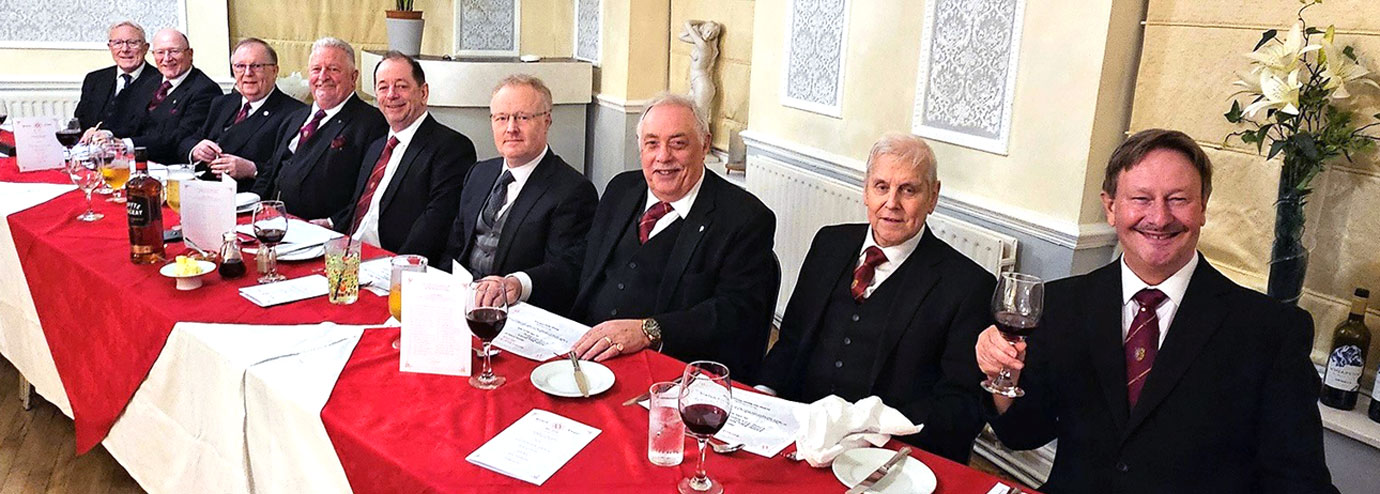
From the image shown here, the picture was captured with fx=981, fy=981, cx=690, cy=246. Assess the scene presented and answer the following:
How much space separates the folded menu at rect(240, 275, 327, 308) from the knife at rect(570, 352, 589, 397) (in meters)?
0.77

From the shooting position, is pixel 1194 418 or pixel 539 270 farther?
pixel 539 270

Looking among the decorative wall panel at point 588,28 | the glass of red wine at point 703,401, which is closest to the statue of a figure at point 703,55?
the decorative wall panel at point 588,28

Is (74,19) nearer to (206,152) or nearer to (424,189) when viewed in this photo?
(206,152)

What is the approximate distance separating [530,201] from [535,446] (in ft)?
4.73

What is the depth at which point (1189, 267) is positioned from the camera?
5.82 feet

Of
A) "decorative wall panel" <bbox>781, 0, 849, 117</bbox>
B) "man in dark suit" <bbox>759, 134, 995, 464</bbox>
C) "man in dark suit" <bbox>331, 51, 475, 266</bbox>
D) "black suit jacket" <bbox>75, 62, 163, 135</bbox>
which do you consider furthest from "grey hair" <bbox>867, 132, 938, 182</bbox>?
"black suit jacket" <bbox>75, 62, 163, 135</bbox>

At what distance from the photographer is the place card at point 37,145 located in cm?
364

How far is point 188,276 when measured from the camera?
2332mm

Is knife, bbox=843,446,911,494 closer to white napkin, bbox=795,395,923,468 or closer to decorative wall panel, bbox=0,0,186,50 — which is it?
white napkin, bbox=795,395,923,468

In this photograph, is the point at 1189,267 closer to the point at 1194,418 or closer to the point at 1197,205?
the point at 1197,205

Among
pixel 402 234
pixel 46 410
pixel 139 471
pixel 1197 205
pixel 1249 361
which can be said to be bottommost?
pixel 46 410

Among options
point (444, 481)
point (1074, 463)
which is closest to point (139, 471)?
point (444, 481)

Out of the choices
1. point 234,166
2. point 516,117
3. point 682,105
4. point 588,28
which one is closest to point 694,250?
point 682,105

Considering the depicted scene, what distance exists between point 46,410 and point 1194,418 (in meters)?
3.44
